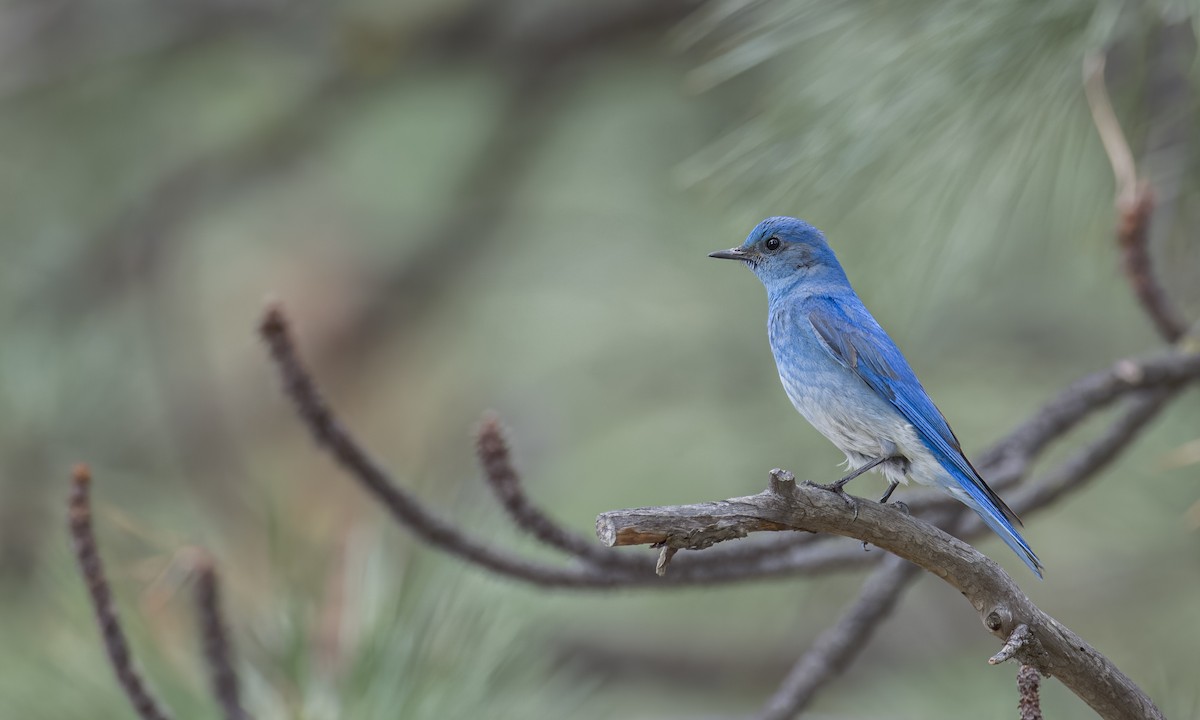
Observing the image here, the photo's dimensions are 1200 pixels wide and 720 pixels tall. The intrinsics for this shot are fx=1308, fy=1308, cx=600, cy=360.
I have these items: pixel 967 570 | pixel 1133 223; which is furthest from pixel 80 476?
pixel 1133 223

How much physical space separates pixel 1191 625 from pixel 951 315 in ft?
2.85

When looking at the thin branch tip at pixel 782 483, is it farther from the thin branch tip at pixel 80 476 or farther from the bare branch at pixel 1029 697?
the thin branch tip at pixel 80 476

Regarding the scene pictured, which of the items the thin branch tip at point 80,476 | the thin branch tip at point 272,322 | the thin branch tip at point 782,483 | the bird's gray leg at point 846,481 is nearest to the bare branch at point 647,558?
the thin branch tip at point 272,322

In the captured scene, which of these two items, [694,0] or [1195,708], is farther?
[694,0]

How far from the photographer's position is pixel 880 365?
5.97 feet

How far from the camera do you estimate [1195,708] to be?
1589 mm

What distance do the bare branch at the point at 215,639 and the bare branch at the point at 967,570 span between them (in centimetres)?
75

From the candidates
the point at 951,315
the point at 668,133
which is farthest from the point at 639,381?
the point at 951,315

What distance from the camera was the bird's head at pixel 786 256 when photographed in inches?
77.5

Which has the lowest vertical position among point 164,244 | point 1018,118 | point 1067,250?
point 1018,118

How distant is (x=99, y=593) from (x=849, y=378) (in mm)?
987

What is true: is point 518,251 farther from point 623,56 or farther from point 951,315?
point 951,315

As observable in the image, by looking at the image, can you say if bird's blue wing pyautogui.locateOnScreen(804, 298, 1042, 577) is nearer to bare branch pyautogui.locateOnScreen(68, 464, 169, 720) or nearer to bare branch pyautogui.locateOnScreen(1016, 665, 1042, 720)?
bare branch pyautogui.locateOnScreen(1016, 665, 1042, 720)

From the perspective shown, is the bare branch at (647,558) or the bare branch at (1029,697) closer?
the bare branch at (1029,697)
